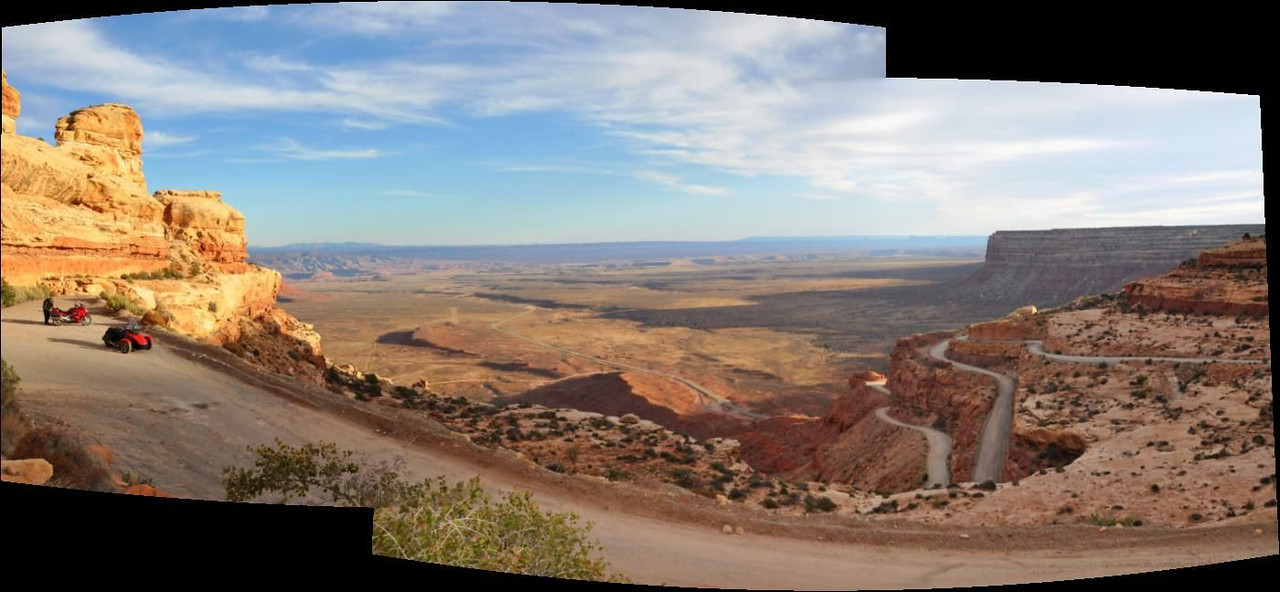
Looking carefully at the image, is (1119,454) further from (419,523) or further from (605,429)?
(419,523)

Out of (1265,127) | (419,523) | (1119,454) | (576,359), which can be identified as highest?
(1265,127)

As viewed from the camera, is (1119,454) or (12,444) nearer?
(12,444)

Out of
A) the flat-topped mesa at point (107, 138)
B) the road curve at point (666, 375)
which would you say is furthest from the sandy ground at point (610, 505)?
the road curve at point (666, 375)

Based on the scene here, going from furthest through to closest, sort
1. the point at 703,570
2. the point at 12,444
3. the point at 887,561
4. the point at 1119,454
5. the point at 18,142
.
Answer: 1. the point at 1119,454
2. the point at 18,142
3. the point at 887,561
4. the point at 703,570
5. the point at 12,444

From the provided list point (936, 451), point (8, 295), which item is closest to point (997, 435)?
point (936, 451)

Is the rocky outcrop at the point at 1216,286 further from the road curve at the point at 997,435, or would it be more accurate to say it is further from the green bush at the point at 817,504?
the green bush at the point at 817,504

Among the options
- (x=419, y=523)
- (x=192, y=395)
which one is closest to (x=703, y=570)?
(x=419, y=523)

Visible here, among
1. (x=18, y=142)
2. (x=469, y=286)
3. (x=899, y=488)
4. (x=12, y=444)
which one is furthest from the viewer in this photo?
(x=469, y=286)
